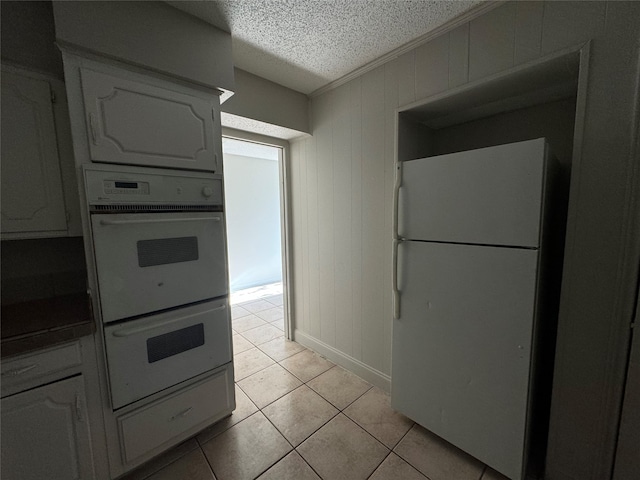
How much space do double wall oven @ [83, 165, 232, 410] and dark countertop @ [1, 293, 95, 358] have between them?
0.34 feet

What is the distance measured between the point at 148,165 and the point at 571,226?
203cm

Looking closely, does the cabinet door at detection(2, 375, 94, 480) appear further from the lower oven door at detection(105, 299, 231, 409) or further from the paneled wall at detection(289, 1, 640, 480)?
the paneled wall at detection(289, 1, 640, 480)

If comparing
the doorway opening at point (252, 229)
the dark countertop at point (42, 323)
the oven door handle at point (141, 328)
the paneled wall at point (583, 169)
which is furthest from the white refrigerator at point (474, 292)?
the doorway opening at point (252, 229)

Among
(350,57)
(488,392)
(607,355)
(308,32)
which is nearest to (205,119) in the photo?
(308,32)

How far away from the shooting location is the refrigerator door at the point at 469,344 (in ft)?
3.87

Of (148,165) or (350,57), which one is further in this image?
(350,57)

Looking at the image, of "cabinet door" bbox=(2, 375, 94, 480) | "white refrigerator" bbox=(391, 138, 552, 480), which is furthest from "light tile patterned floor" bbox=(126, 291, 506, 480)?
"cabinet door" bbox=(2, 375, 94, 480)

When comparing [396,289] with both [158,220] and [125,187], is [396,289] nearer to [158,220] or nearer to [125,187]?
[158,220]

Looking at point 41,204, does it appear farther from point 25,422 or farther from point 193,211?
point 25,422

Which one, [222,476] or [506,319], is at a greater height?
[506,319]

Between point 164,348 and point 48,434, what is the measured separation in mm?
494

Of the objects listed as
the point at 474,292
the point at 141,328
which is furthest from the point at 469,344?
the point at 141,328

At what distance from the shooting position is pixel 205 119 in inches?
57.7

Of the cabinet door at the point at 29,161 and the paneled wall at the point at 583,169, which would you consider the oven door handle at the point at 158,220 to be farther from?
the paneled wall at the point at 583,169
